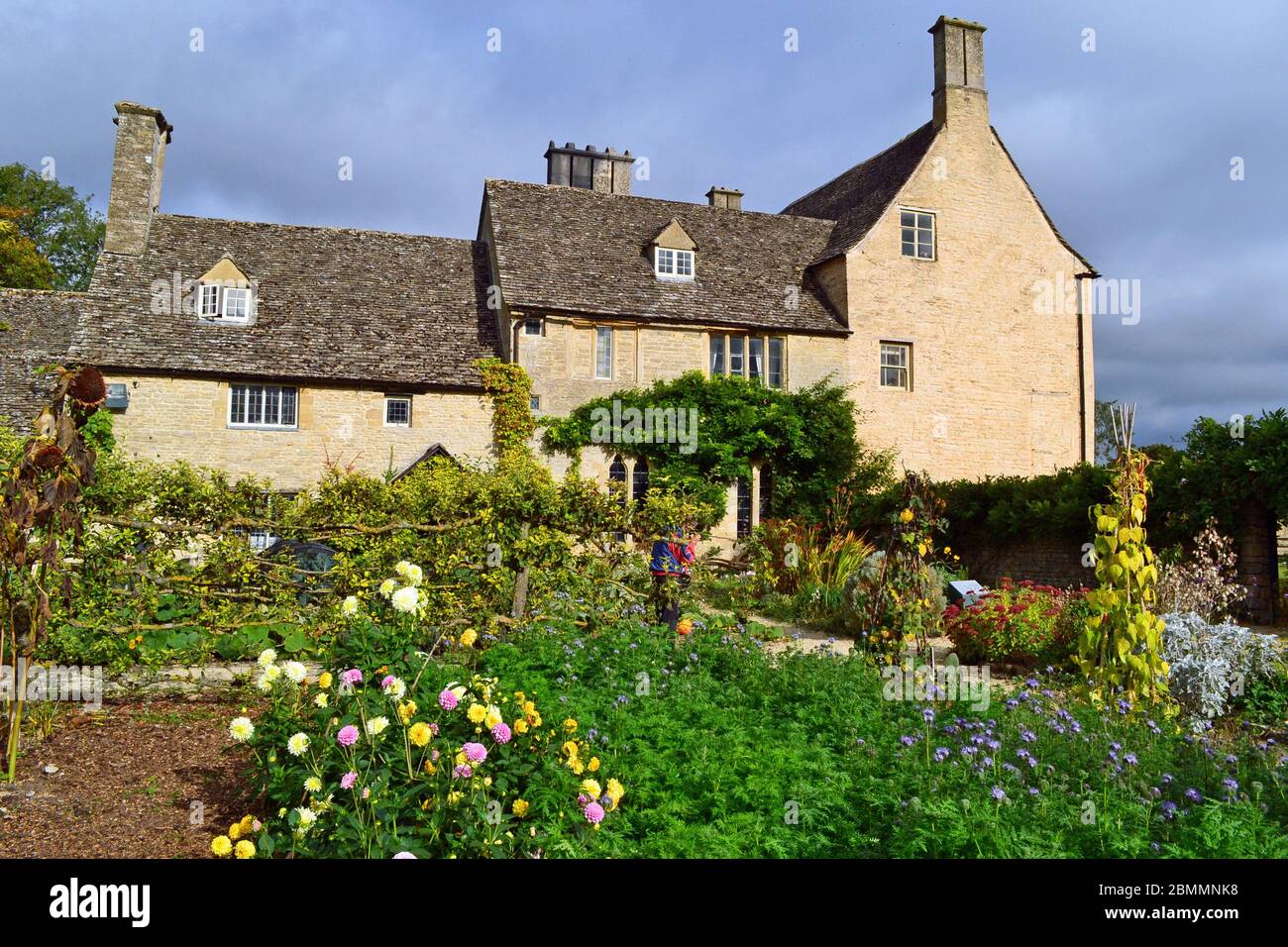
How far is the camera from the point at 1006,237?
995 inches

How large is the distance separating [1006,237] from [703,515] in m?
19.6

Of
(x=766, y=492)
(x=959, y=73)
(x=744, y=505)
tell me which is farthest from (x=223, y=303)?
(x=959, y=73)

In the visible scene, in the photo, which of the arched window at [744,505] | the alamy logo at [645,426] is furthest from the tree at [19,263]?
the arched window at [744,505]

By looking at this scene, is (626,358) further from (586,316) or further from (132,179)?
(132,179)

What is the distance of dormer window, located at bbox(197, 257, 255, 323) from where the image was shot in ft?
70.5

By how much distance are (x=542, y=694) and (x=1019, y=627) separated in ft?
22.6

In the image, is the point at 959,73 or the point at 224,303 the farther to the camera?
the point at 959,73

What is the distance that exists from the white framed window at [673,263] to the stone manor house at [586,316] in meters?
0.06

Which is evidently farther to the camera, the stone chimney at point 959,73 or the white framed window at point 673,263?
the stone chimney at point 959,73

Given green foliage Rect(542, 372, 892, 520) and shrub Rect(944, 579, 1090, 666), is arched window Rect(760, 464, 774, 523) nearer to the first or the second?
green foliage Rect(542, 372, 892, 520)

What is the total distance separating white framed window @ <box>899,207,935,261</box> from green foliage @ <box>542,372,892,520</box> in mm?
4733

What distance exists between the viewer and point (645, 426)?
2191 cm

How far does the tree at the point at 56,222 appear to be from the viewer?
121ft

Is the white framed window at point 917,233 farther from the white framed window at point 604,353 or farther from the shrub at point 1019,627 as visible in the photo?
the shrub at point 1019,627
